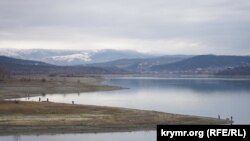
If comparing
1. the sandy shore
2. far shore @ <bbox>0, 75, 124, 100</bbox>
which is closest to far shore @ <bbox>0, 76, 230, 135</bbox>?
the sandy shore

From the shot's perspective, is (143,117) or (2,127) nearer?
(2,127)

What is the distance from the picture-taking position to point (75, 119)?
5309 centimetres

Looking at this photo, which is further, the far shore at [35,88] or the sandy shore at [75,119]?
the far shore at [35,88]

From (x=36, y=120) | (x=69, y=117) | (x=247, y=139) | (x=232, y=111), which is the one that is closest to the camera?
(x=247, y=139)

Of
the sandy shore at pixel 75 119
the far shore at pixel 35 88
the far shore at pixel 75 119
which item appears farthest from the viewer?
the far shore at pixel 35 88

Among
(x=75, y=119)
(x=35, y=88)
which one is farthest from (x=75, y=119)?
(x=35, y=88)

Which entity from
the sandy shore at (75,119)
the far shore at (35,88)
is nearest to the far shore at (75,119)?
the sandy shore at (75,119)

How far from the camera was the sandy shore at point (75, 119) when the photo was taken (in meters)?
48.0

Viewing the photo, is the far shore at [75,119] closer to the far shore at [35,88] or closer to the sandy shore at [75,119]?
the sandy shore at [75,119]

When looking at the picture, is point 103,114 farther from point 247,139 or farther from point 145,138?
point 247,139

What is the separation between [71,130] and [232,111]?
3172 cm

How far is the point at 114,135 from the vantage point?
4659 cm

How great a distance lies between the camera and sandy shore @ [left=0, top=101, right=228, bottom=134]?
158ft

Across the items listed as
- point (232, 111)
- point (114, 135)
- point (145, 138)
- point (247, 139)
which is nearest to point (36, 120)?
point (114, 135)
